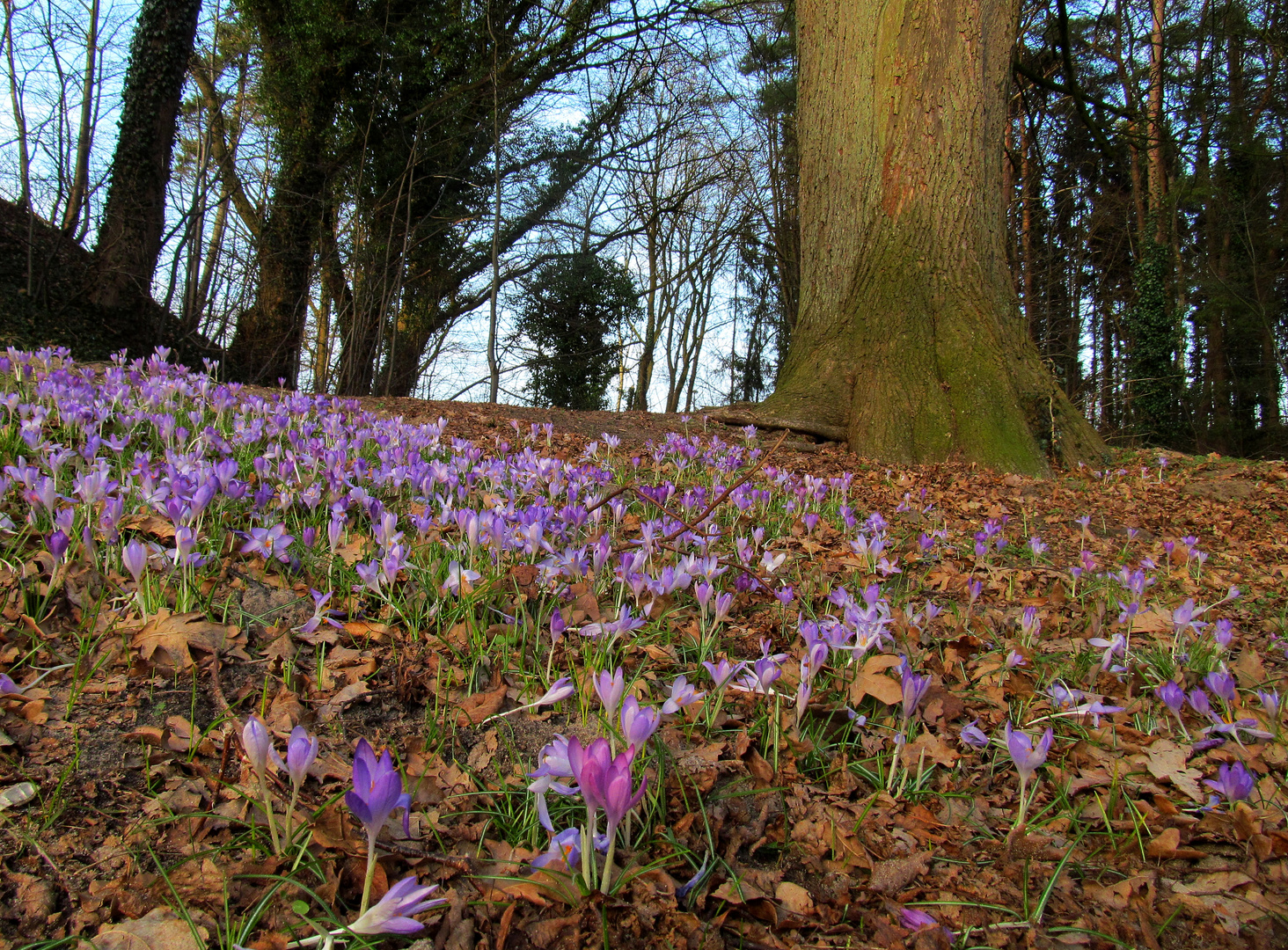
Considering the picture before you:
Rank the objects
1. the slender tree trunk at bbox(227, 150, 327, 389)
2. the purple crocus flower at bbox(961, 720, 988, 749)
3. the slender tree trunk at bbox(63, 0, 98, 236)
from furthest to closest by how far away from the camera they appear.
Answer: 1. the slender tree trunk at bbox(227, 150, 327, 389)
2. the slender tree trunk at bbox(63, 0, 98, 236)
3. the purple crocus flower at bbox(961, 720, 988, 749)

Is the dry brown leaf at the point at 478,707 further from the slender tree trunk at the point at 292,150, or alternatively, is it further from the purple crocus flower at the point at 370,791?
the slender tree trunk at the point at 292,150

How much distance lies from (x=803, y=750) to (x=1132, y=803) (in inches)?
23.5

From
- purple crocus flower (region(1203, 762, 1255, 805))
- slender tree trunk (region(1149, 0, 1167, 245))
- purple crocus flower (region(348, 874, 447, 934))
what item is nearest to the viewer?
purple crocus flower (region(348, 874, 447, 934))

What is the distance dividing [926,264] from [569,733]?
545 cm

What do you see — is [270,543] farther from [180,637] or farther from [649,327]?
[649,327]

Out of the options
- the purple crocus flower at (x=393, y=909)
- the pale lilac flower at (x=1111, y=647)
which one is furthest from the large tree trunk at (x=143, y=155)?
the pale lilac flower at (x=1111, y=647)

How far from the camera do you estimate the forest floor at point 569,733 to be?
3.33ft

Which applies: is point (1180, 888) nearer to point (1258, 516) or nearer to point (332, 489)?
point (332, 489)

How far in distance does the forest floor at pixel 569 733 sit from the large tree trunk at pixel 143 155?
6.58 metres

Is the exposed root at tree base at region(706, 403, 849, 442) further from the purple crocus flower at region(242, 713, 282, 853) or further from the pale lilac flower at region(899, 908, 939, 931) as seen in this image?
Answer: the purple crocus flower at region(242, 713, 282, 853)

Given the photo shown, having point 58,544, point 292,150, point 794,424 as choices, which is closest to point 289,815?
point 58,544

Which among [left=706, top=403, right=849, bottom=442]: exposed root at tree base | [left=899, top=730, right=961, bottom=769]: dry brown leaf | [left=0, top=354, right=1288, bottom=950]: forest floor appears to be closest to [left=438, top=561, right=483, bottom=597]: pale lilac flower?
[left=0, top=354, right=1288, bottom=950]: forest floor

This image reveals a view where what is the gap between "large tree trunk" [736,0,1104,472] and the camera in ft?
18.2

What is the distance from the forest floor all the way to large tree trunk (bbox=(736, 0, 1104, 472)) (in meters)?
2.84
